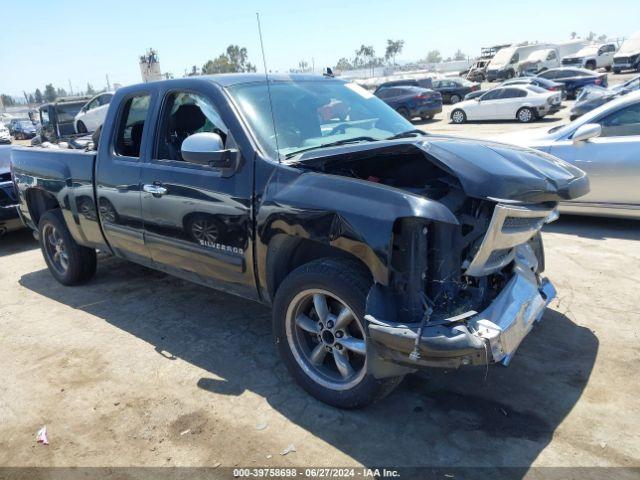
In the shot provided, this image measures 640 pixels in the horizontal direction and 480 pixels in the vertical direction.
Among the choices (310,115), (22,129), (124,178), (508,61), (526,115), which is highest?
(310,115)

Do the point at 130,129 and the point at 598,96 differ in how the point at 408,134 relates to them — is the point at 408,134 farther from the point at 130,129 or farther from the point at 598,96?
the point at 598,96

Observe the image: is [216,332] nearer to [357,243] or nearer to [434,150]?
[357,243]

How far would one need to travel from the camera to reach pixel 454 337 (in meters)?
2.61

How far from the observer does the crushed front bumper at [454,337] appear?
2.61 meters

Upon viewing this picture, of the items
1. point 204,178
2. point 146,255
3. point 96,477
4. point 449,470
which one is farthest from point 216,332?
point 449,470

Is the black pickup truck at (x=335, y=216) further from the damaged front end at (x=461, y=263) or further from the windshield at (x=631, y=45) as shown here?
the windshield at (x=631, y=45)

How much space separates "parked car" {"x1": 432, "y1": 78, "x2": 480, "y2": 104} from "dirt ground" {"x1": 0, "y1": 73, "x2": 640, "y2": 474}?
1098 inches

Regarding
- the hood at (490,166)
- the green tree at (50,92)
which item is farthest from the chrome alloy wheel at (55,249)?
the green tree at (50,92)

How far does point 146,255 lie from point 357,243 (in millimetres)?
2361

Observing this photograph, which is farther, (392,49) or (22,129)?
(392,49)

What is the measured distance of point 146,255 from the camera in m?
4.56

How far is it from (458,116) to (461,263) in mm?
21651

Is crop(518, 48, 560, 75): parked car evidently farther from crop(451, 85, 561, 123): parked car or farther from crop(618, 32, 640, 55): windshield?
crop(451, 85, 561, 123): parked car

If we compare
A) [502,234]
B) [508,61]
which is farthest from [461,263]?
[508,61]
